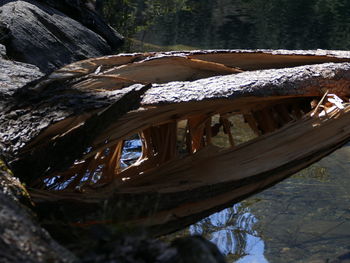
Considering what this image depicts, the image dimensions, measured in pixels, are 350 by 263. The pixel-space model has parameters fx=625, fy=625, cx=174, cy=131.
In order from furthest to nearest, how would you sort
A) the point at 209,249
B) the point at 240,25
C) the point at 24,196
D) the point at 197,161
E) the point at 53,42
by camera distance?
1. the point at 240,25
2. the point at 53,42
3. the point at 197,161
4. the point at 24,196
5. the point at 209,249

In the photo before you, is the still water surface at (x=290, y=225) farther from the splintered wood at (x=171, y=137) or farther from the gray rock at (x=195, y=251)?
the gray rock at (x=195, y=251)

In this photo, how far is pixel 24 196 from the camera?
2.56 meters

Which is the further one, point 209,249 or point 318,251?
point 318,251

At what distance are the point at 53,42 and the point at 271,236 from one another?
341 centimetres

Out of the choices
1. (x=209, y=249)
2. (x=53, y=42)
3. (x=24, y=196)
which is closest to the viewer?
(x=209, y=249)

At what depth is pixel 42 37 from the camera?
639 centimetres

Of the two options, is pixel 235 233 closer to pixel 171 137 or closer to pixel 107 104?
pixel 171 137

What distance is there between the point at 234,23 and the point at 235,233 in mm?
10946

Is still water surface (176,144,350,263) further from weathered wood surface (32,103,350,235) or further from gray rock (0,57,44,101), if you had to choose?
gray rock (0,57,44,101)

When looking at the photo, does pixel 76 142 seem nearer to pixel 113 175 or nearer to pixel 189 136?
pixel 113 175

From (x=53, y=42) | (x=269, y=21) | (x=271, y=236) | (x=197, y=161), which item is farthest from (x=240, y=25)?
(x=197, y=161)

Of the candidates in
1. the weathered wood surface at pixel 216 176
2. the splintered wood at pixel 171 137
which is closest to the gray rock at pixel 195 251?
the weathered wood surface at pixel 216 176

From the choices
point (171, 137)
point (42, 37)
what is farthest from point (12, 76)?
point (42, 37)

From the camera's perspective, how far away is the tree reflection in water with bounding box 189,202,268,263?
4.05 meters
